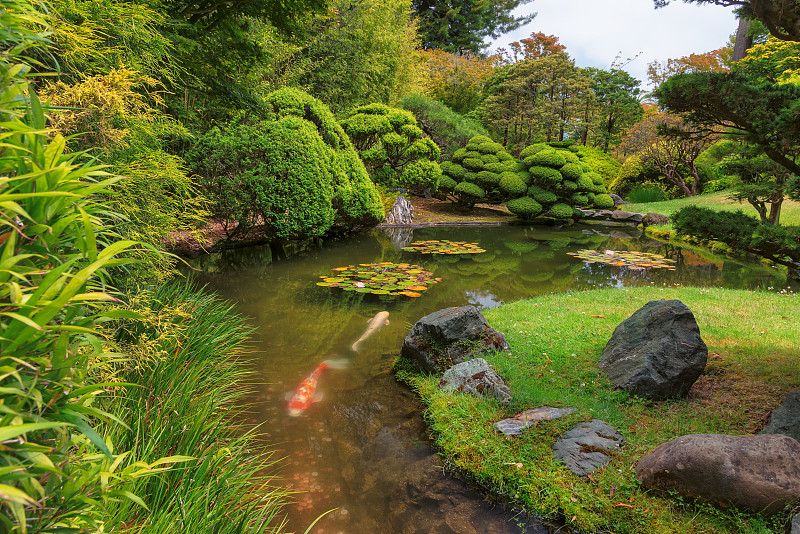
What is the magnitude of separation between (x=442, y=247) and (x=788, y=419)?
7.63m

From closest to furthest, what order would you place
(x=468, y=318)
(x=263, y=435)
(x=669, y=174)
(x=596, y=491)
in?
(x=596, y=491), (x=263, y=435), (x=468, y=318), (x=669, y=174)

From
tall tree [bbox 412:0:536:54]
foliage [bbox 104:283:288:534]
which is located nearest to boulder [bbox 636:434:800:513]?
foliage [bbox 104:283:288:534]

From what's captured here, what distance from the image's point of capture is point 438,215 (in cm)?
1538

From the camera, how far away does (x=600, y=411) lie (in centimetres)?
312

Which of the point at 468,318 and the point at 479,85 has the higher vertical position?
the point at 479,85

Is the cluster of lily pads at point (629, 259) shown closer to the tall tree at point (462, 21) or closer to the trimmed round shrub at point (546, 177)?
the trimmed round shrub at point (546, 177)

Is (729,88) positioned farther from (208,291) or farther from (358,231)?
(358,231)

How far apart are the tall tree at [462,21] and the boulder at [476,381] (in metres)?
28.4

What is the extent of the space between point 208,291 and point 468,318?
3908mm

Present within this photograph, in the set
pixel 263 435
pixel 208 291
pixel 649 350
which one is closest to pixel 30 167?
pixel 263 435

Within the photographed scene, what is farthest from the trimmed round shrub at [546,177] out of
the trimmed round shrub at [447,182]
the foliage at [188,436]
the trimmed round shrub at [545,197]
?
the foliage at [188,436]

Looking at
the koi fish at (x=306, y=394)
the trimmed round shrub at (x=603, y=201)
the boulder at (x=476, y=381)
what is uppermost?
the trimmed round shrub at (x=603, y=201)

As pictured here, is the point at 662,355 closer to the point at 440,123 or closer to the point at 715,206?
the point at 715,206

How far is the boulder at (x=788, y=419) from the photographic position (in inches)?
97.0
